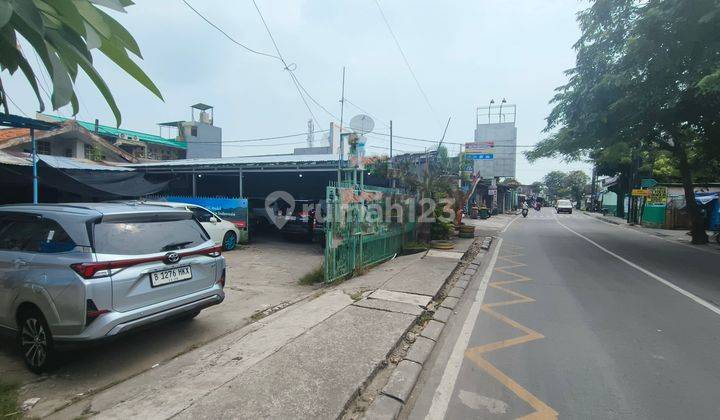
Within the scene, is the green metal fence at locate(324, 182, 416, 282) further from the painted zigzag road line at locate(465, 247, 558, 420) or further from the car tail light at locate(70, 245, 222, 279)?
the car tail light at locate(70, 245, 222, 279)

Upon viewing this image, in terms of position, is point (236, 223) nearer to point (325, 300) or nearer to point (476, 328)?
point (325, 300)

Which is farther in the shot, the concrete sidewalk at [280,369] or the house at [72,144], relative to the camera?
the house at [72,144]

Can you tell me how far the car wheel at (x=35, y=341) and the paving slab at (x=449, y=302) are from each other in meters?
4.81

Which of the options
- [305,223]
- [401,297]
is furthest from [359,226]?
[305,223]

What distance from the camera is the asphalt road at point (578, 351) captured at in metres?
3.19

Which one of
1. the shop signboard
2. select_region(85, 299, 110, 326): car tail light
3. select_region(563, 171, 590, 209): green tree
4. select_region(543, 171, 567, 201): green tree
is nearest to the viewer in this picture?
select_region(85, 299, 110, 326): car tail light

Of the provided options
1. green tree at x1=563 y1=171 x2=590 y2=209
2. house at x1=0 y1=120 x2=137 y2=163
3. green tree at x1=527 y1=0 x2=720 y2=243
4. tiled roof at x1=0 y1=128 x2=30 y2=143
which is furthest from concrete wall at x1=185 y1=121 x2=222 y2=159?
green tree at x1=563 y1=171 x2=590 y2=209

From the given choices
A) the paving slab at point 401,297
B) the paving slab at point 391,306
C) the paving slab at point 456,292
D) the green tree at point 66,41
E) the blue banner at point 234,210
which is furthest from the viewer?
the blue banner at point 234,210

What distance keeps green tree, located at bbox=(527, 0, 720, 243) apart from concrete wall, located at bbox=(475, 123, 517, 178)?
75.0ft

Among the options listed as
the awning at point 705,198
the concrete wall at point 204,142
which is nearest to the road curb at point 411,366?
the awning at point 705,198

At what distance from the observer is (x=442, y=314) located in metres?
5.52

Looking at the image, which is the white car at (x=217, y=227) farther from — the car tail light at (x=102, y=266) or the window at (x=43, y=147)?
the window at (x=43, y=147)

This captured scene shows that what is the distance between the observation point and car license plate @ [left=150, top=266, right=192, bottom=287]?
3951 millimetres

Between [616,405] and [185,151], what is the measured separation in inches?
1386
